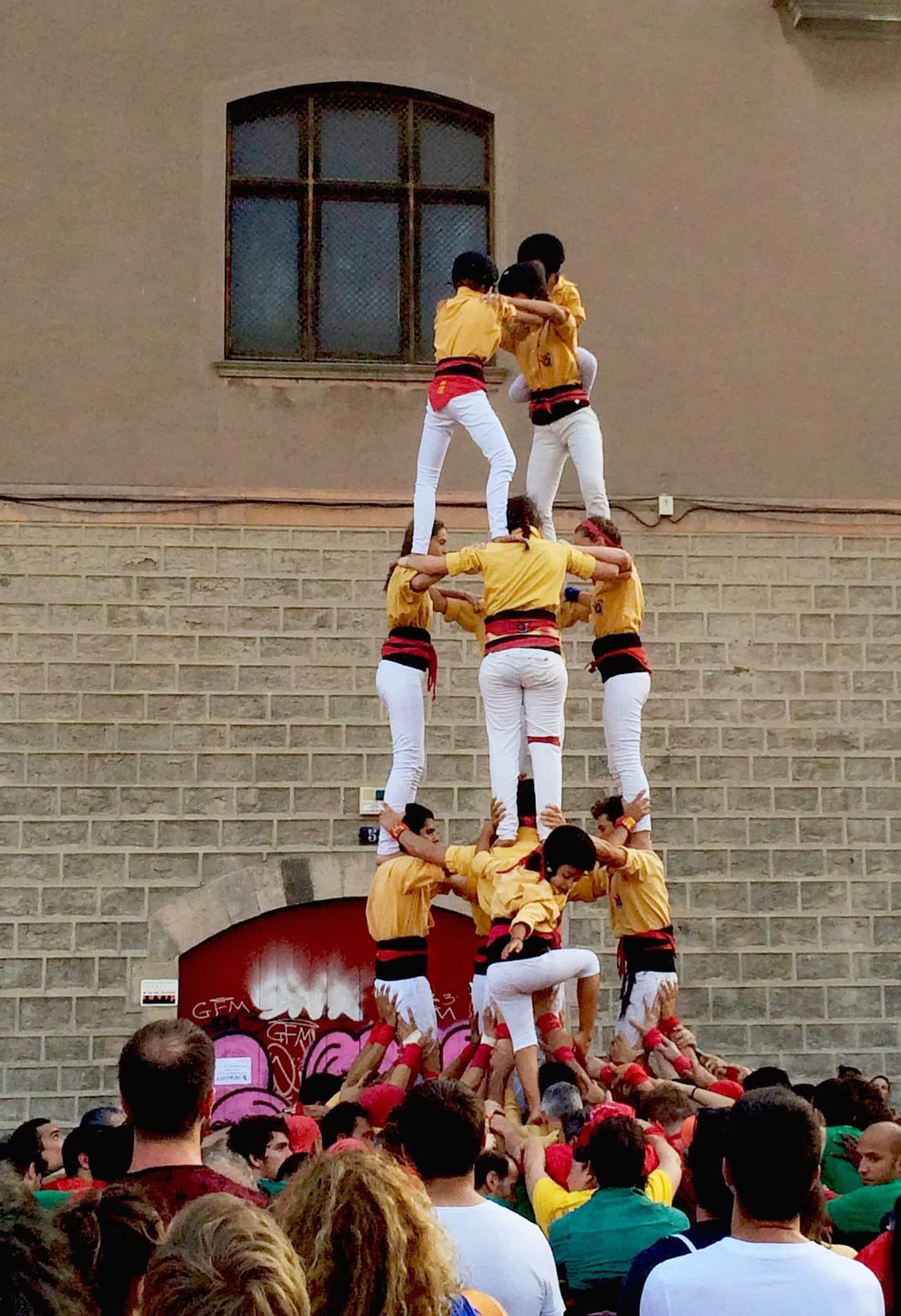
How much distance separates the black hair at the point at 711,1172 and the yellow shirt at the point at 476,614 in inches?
237

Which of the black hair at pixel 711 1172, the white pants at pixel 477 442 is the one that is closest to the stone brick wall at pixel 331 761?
the white pants at pixel 477 442

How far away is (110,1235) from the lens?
A: 2.84m

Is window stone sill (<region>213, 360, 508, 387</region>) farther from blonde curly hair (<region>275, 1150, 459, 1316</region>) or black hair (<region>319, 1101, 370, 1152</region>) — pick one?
blonde curly hair (<region>275, 1150, 459, 1316</region>)

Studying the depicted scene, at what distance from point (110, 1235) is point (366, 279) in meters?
11.3

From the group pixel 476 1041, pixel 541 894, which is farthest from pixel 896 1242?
pixel 476 1041

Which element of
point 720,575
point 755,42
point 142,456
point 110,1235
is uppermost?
point 755,42

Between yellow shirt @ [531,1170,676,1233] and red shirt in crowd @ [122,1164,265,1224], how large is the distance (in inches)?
55.7

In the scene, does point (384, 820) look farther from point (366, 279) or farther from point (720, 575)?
point (366, 279)

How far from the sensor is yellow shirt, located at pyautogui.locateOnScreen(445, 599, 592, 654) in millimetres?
9695

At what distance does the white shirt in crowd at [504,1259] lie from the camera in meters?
3.58

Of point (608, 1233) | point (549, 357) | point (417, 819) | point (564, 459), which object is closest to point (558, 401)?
point (549, 357)

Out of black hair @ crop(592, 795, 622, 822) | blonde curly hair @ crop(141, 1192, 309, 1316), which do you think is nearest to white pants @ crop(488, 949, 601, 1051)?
black hair @ crop(592, 795, 622, 822)

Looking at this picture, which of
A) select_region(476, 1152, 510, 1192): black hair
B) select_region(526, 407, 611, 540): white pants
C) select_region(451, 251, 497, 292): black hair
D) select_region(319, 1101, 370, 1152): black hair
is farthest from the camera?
select_region(526, 407, 611, 540): white pants

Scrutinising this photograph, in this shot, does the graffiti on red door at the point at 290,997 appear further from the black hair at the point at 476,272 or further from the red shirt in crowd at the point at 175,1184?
the red shirt in crowd at the point at 175,1184
